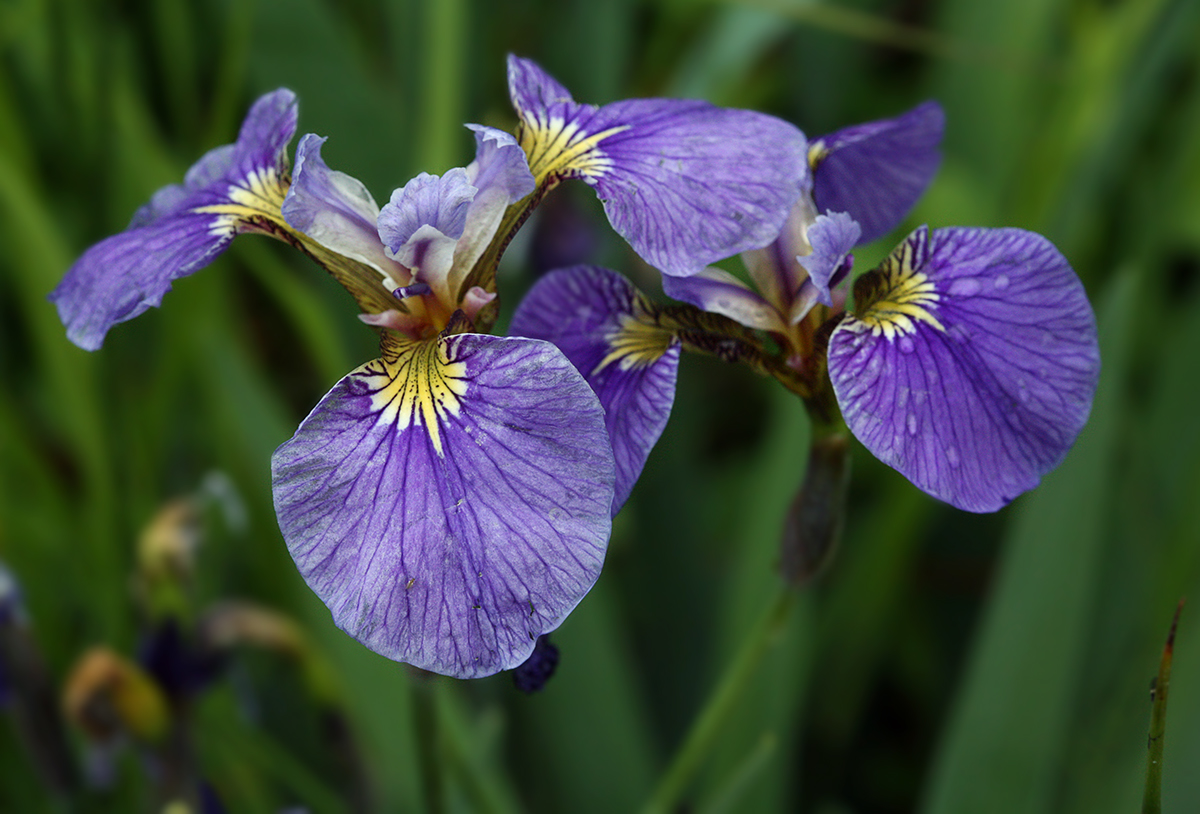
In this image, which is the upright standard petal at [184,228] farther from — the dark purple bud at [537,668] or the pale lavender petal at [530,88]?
the dark purple bud at [537,668]

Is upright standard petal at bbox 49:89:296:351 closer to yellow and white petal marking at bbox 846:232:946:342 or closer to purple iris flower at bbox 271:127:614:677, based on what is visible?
purple iris flower at bbox 271:127:614:677

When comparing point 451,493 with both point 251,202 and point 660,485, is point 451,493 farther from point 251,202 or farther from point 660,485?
point 660,485

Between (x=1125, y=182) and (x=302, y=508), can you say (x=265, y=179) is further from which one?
(x=1125, y=182)

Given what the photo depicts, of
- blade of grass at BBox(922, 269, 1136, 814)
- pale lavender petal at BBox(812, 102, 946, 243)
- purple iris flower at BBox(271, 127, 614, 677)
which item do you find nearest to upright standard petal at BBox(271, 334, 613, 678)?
purple iris flower at BBox(271, 127, 614, 677)

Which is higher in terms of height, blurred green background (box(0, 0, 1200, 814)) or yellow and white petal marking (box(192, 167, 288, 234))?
yellow and white petal marking (box(192, 167, 288, 234))

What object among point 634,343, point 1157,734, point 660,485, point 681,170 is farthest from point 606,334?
point 660,485
